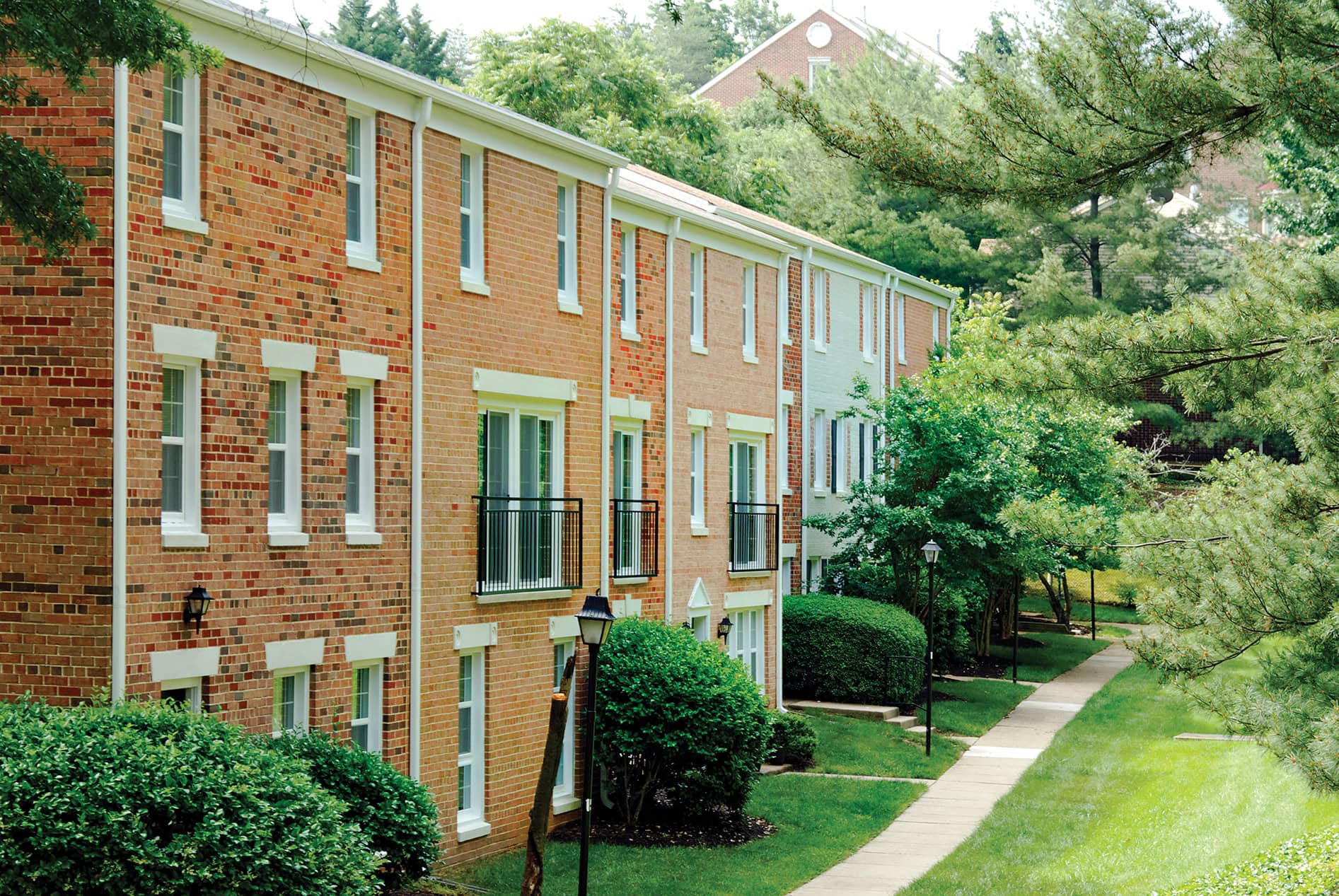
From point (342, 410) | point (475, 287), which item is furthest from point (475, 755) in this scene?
point (475, 287)

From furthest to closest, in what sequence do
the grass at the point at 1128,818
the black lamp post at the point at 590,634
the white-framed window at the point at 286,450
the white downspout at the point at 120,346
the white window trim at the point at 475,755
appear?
the grass at the point at 1128,818 < the white window trim at the point at 475,755 < the white-framed window at the point at 286,450 < the black lamp post at the point at 590,634 < the white downspout at the point at 120,346

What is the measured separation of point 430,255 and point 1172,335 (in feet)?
26.2

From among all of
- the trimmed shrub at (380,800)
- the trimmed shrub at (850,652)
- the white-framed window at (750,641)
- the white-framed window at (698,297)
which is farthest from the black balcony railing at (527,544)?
the trimmed shrub at (850,652)

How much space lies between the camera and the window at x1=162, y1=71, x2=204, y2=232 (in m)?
13.4

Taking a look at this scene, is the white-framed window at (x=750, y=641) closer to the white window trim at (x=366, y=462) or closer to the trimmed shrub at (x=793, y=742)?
the trimmed shrub at (x=793, y=742)

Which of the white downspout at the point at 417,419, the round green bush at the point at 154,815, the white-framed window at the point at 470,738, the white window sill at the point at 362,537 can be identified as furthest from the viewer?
the white-framed window at the point at 470,738

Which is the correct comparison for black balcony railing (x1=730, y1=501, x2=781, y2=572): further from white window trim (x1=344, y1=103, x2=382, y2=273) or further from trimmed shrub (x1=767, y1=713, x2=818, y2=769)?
white window trim (x1=344, y1=103, x2=382, y2=273)

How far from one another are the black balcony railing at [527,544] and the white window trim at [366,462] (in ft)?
5.67

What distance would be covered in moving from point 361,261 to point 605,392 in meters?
5.25

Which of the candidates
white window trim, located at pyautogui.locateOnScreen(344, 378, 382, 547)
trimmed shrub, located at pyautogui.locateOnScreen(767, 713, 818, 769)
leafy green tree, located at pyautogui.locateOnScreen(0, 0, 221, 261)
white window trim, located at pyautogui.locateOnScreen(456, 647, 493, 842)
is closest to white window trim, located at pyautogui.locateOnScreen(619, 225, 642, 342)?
white window trim, located at pyautogui.locateOnScreen(456, 647, 493, 842)

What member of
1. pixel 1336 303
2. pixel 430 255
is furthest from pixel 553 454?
pixel 1336 303

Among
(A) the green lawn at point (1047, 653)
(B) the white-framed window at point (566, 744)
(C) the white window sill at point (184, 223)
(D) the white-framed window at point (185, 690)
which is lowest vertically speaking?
(A) the green lawn at point (1047, 653)

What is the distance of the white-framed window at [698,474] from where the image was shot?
23.9 meters

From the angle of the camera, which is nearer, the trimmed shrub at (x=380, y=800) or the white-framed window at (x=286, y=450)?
the trimmed shrub at (x=380, y=800)
